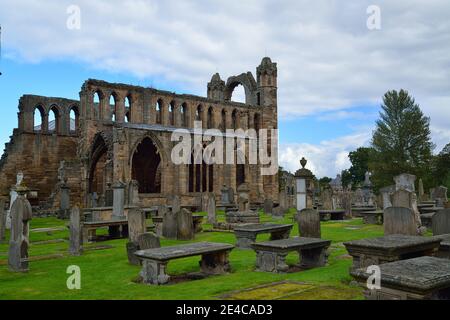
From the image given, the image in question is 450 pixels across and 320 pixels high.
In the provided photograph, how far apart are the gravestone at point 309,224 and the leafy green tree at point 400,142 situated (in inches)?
1372

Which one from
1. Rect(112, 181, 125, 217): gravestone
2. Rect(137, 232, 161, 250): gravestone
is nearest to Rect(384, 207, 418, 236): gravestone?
Rect(137, 232, 161, 250): gravestone

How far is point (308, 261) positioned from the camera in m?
9.05

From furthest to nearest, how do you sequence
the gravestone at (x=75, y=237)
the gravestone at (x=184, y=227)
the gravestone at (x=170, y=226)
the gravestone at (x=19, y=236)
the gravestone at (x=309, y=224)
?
1. the gravestone at (x=170, y=226)
2. the gravestone at (x=184, y=227)
3. the gravestone at (x=75, y=237)
4. the gravestone at (x=309, y=224)
5. the gravestone at (x=19, y=236)

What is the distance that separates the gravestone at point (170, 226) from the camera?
46.5 feet

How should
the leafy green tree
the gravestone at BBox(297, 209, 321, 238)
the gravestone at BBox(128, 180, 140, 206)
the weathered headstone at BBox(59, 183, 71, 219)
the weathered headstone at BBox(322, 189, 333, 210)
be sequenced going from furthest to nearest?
1. the leafy green tree
2. the weathered headstone at BBox(59, 183, 71, 219)
3. the weathered headstone at BBox(322, 189, 333, 210)
4. the gravestone at BBox(128, 180, 140, 206)
5. the gravestone at BBox(297, 209, 321, 238)

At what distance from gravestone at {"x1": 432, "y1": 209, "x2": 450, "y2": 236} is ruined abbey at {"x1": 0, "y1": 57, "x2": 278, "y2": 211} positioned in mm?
20557

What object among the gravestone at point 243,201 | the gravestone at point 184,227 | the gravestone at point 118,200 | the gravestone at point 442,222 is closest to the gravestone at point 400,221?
the gravestone at point 442,222

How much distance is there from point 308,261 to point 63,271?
529cm

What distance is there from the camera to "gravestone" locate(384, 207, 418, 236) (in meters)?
9.16

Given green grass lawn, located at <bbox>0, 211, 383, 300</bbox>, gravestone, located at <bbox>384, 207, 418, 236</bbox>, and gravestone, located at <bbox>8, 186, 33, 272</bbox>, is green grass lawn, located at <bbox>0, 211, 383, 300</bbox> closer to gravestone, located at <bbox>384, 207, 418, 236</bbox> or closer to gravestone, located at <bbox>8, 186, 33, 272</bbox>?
gravestone, located at <bbox>8, 186, 33, 272</bbox>

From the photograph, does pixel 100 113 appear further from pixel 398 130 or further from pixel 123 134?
pixel 398 130

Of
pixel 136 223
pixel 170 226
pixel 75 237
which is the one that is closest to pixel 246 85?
pixel 170 226

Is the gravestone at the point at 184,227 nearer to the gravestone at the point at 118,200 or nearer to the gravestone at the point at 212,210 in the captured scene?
the gravestone at the point at 212,210

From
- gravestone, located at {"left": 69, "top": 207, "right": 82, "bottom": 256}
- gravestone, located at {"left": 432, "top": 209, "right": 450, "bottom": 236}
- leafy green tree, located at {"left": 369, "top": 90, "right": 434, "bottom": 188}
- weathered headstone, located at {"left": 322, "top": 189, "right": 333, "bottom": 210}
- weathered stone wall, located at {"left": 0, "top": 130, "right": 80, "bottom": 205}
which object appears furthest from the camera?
leafy green tree, located at {"left": 369, "top": 90, "right": 434, "bottom": 188}
